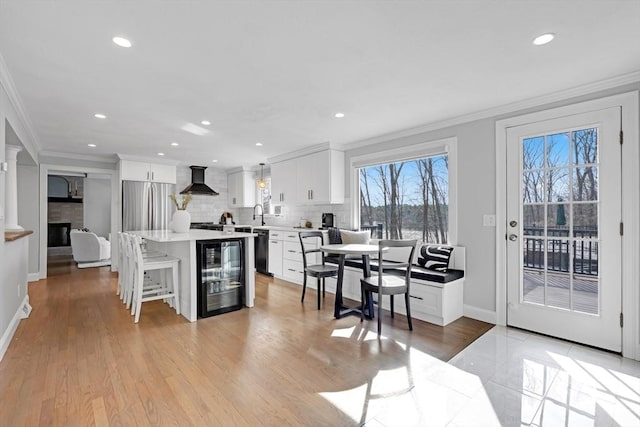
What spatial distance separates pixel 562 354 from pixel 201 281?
350 centimetres

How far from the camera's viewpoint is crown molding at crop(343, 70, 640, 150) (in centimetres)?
259

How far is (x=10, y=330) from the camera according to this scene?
9.32ft

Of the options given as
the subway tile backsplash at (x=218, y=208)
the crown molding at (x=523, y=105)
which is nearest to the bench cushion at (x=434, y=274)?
the crown molding at (x=523, y=105)

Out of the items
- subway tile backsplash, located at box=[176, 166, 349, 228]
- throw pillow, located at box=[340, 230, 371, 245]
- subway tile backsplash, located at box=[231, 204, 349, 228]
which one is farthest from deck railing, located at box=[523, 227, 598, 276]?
subway tile backsplash, located at box=[176, 166, 349, 228]

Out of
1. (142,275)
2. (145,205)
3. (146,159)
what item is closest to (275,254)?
(142,275)

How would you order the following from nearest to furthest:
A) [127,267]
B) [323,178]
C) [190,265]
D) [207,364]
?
[207,364] < [190,265] < [127,267] < [323,178]

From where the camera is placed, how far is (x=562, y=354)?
2604 millimetres

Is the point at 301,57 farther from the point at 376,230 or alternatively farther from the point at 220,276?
the point at 376,230

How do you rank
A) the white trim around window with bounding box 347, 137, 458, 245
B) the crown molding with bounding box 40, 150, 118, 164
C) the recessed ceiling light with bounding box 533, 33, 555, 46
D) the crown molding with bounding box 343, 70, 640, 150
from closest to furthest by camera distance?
the recessed ceiling light with bounding box 533, 33, 555, 46 < the crown molding with bounding box 343, 70, 640, 150 < the white trim around window with bounding box 347, 137, 458, 245 < the crown molding with bounding box 40, 150, 118, 164

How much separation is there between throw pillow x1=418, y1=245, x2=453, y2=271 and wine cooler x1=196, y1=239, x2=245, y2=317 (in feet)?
7.27

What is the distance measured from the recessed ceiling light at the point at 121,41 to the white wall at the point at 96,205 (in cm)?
902

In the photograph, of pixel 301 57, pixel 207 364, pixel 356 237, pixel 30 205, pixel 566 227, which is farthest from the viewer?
pixel 30 205

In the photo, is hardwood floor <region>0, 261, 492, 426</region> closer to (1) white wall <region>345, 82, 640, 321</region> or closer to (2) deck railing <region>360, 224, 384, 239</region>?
(1) white wall <region>345, 82, 640, 321</region>

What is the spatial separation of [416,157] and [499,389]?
283cm
